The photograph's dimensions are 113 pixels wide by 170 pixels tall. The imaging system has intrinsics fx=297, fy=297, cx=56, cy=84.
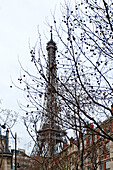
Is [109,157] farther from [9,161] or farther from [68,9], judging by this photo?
[68,9]

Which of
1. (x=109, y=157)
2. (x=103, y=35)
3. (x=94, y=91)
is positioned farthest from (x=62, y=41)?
(x=109, y=157)

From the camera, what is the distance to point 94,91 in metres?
9.68

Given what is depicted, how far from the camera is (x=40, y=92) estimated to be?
30.4 ft

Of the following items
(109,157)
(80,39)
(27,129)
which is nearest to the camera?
(80,39)

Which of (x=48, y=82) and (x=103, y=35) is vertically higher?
(x=103, y=35)

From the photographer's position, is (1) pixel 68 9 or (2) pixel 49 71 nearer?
(2) pixel 49 71

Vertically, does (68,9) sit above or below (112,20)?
above

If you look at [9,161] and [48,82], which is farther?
[9,161]

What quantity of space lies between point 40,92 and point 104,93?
2.04 m

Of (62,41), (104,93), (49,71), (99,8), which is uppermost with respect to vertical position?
(99,8)

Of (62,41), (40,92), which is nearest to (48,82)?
(40,92)

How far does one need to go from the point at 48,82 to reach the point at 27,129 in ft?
48.6

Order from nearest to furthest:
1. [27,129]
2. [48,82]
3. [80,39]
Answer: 1. [48,82]
2. [80,39]
3. [27,129]

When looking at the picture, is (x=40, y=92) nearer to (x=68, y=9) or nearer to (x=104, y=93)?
(x=104, y=93)
